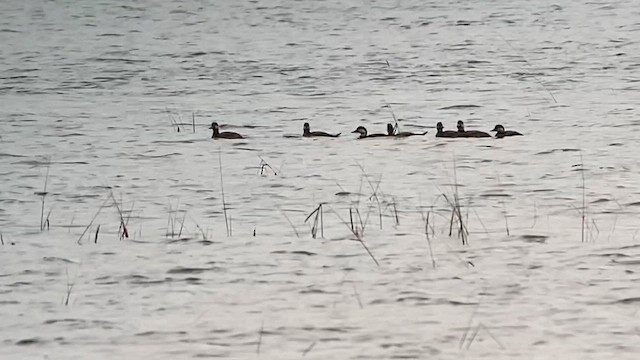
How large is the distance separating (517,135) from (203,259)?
19.2ft

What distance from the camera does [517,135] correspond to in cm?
1330

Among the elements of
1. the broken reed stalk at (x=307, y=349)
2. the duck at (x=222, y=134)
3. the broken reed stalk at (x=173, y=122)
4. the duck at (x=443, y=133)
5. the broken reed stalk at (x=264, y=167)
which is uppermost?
the duck at (x=443, y=133)

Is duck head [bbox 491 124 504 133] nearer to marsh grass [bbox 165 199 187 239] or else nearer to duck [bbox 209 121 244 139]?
duck [bbox 209 121 244 139]

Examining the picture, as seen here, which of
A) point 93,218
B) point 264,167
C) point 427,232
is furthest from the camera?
point 264,167

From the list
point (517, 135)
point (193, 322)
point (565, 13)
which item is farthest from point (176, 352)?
point (565, 13)

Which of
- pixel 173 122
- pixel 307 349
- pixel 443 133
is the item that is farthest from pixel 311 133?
pixel 307 349

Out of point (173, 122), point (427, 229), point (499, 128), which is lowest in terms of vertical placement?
point (173, 122)

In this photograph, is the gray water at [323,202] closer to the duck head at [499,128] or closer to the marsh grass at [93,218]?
the marsh grass at [93,218]

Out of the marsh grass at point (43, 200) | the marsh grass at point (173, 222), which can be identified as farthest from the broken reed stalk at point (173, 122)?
the marsh grass at point (173, 222)

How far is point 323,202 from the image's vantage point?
1005cm

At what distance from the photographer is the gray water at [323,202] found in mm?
6574

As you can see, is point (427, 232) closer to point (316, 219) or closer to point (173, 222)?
point (316, 219)

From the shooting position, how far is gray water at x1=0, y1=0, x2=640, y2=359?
657 cm

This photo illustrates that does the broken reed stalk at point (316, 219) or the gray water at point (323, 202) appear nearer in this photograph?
the gray water at point (323, 202)
